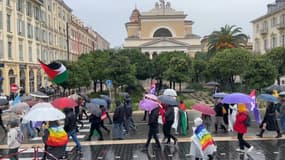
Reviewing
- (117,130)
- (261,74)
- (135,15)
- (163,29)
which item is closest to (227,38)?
(261,74)

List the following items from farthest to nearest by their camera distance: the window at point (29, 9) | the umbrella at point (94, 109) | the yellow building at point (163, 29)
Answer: the yellow building at point (163, 29) < the window at point (29, 9) < the umbrella at point (94, 109)

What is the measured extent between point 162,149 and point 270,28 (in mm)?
54825

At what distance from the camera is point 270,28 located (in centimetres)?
6288

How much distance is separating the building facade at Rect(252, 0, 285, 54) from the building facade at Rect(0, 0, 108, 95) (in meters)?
34.5

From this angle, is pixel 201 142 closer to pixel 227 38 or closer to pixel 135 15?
pixel 227 38

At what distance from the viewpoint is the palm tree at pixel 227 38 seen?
5412cm

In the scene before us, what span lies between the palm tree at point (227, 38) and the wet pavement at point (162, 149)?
38.8 meters

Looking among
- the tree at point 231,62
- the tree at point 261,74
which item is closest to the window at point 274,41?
the tree at point 231,62

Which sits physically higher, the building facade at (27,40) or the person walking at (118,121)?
the building facade at (27,40)

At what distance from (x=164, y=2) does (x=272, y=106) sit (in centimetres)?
7739

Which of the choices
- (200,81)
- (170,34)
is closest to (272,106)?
(200,81)

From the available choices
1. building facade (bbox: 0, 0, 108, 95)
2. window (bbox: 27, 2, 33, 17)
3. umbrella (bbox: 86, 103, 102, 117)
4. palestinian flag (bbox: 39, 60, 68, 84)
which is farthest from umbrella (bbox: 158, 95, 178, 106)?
window (bbox: 27, 2, 33, 17)

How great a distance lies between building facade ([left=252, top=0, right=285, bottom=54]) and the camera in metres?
58.2

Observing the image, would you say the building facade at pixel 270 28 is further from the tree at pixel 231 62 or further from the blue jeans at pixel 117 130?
the blue jeans at pixel 117 130
